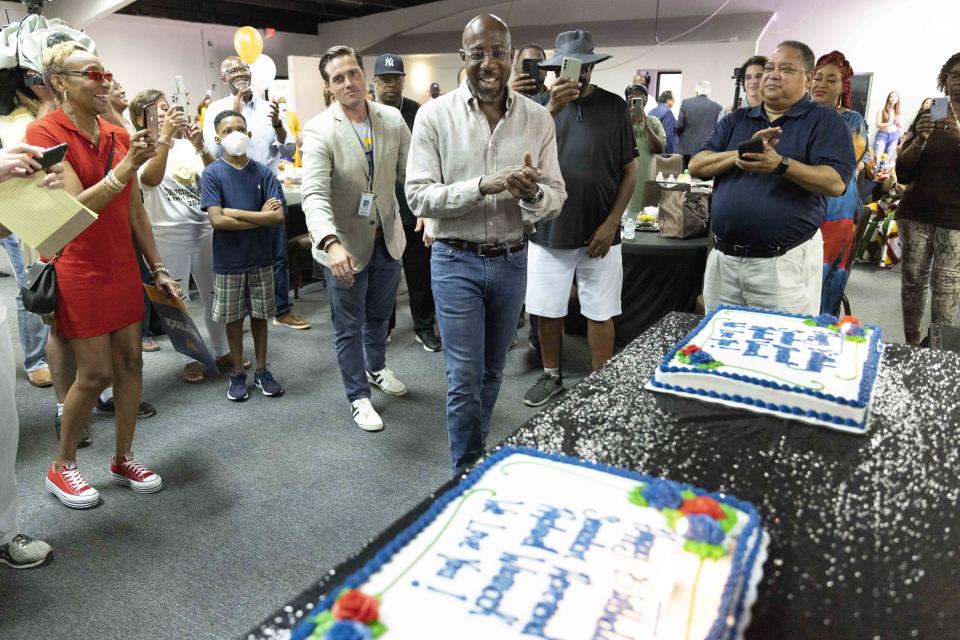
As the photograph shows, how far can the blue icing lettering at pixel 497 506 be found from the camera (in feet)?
3.02

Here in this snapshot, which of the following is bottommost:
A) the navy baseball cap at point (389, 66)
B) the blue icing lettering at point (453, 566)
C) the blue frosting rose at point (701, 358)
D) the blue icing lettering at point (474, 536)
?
the blue icing lettering at point (453, 566)

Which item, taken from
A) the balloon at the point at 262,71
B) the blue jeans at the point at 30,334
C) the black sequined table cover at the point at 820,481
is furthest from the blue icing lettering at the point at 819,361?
the balloon at the point at 262,71

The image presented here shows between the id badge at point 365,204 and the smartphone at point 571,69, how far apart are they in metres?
0.88

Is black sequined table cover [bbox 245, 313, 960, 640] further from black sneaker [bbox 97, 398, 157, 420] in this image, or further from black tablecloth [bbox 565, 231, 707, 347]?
black sneaker [bbox 97, 398, 157, 420]

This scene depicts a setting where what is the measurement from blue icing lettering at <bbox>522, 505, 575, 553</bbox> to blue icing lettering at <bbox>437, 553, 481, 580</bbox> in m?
0.08

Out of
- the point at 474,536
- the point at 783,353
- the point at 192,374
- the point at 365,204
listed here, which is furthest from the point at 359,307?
the point at 474,536

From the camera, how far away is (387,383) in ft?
10.6

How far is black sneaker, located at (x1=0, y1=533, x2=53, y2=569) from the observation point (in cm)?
192

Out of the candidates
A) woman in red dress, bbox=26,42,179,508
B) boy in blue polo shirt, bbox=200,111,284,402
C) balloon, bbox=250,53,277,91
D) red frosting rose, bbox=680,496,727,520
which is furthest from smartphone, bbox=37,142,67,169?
balloon, bbox=250,53,277,91

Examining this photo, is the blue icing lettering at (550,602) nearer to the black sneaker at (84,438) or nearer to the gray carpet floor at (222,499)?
the gray carpet floor at (222,499)

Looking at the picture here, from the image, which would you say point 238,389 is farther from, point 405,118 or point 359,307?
point 405,118

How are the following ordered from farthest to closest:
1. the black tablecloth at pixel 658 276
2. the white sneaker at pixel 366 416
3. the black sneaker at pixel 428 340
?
the black sneaker at pixel 428 340
the black tablecloth at pixel 658 276
the white sneaker at pixel 366 416

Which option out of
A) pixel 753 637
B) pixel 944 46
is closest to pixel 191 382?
pixel 753 637

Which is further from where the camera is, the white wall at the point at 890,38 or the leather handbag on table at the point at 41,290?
the white wall at the point at 890,38
